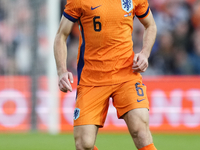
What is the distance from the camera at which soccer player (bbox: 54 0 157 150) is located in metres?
4.32

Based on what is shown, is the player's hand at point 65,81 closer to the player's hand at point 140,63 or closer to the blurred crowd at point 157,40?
the player's hand at point 140,63

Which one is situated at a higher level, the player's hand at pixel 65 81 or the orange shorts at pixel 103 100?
the player's hand at pixel 65 81

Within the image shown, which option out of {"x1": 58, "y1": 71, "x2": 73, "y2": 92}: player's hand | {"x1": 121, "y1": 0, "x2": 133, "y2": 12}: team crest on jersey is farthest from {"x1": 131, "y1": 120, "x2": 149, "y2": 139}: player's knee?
{"x1": 121, "y1": 0, "x2": 133, "y2": 12}: team crest on jersey

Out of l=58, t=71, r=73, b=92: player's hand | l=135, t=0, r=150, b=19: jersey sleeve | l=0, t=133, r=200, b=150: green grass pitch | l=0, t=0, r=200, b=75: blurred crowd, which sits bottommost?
l=0, t=133, r=200, b=150: green grass pitch

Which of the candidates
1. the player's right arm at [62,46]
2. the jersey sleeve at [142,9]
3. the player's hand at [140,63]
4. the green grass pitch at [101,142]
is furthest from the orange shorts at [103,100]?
the green grass pitch at [101,142]

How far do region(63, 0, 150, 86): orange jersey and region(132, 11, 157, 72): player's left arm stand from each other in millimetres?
125

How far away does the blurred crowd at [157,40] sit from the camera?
1122cm

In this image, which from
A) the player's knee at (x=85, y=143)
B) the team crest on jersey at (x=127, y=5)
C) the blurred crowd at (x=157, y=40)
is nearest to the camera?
the player's knee at (x=85, y=143)

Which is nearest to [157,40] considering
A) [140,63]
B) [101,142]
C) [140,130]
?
[101,142]

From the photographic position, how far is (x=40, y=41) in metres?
11.5

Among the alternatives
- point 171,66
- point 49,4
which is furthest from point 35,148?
point 171,66

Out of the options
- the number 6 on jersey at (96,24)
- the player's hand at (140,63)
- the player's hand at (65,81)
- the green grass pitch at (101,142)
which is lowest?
the green grass pitch at (101,142)

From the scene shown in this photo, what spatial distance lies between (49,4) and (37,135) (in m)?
3.10

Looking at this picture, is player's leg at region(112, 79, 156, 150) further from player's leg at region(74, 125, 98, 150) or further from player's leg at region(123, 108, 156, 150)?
player's leg at region(74, 125, 98, 150)
